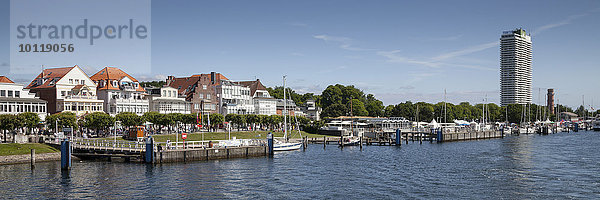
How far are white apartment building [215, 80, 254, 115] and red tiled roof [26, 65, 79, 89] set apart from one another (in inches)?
1488

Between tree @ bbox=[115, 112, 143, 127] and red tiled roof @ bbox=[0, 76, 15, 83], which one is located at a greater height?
red tiled roof @ bbox=[0, 76, 15, 83]

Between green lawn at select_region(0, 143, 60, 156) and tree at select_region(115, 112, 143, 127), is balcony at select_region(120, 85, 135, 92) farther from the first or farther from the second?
green lawn at select_region(0, 143, 60, 156)

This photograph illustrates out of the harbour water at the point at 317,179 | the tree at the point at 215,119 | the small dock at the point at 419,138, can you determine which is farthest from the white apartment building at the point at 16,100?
Result: the small dock at the point at 419,138

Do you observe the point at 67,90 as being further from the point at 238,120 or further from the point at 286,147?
the point at 286,147

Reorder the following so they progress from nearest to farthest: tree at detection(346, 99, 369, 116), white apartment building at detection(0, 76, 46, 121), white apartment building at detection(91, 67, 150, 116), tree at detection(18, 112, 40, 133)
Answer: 1. tree at detection(18, 112, 40, 133)
2. white apartment building at detection(0, 76, 46, 121)
3. white apartment building at detection(91, 67, 150, 116)
4. tree at detection(346, 99, 369, 116)

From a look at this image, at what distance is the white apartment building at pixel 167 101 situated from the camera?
367 ft

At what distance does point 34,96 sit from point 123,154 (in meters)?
39.2

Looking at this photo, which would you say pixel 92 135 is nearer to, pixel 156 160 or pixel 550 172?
pixel 156 160

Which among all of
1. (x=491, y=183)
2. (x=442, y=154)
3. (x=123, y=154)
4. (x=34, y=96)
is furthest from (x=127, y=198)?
(x=34, y=96)

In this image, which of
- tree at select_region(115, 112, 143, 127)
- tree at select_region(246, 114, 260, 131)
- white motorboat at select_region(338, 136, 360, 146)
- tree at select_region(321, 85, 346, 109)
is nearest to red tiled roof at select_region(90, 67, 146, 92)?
tree at select_region(115, 112, 143, 127)

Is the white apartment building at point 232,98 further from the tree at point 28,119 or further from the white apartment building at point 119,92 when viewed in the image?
the tree at point 28,119

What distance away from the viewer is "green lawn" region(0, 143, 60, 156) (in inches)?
2499

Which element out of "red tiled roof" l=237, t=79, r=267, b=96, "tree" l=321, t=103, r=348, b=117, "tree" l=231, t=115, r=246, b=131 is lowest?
"tree" l=231, t=115, r=246, b=131

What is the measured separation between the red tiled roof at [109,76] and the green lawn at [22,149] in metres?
36.7
